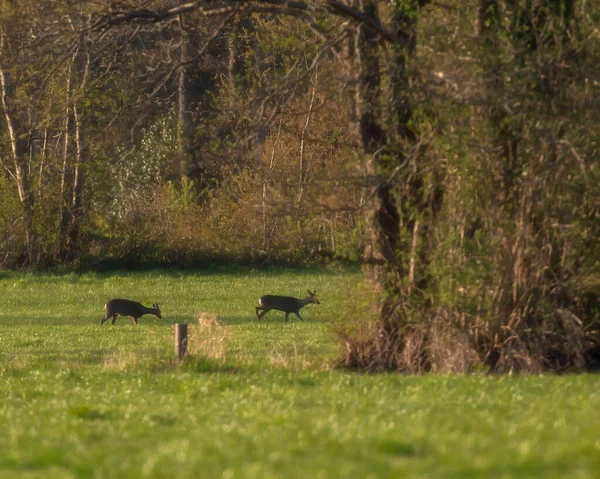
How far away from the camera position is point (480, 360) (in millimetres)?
14789

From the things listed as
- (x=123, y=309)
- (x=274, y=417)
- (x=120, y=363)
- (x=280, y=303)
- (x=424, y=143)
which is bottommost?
(x=123, y=309)

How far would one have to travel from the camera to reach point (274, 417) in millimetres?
9711

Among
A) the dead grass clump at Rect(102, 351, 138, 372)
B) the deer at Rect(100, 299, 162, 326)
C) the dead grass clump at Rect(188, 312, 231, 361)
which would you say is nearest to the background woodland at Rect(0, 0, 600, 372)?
the dead grass clump at Rect(188, 312, 231, 361)

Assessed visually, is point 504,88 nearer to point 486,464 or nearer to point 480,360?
point 480,360

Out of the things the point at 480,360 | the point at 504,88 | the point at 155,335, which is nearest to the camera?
the point at 504,88

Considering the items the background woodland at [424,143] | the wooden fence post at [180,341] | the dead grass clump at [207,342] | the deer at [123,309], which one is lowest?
the deer at [123,309]

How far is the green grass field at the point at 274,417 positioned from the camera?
7301mm

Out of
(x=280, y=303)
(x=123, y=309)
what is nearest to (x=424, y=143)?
(x=280, y=303)

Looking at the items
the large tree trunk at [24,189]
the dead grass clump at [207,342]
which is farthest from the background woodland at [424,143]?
the large tree trunk at [24,189]

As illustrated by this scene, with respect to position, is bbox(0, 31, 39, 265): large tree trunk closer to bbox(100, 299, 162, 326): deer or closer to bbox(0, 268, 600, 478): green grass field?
bbox(100, 299, 162, 326): deer

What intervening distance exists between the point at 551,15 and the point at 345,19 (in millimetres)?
2725

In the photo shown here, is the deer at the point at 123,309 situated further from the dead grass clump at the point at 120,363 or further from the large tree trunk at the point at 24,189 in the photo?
the large tree trunk at the point at 24,189

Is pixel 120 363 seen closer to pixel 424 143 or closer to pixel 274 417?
pixel 424 143

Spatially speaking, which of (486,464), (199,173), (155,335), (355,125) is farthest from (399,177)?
(199,173)
